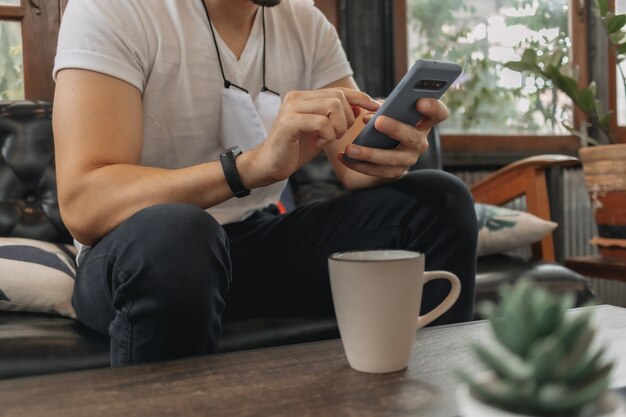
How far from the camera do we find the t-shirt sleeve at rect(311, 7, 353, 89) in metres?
1.35

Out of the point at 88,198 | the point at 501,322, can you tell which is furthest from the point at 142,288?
the point at 501,322

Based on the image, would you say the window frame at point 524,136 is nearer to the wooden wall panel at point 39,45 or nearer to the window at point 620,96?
the window at point 620,96

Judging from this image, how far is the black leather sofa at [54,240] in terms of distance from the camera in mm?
1003

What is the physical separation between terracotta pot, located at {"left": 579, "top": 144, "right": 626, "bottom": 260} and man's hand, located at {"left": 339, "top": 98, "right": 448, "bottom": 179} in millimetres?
877

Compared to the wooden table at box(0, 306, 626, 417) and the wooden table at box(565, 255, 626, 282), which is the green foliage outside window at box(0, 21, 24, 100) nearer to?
the wooden table at box(0, 306, 626, 417)

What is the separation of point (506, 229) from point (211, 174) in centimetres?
94

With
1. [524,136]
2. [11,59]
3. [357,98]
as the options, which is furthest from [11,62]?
[524,136]

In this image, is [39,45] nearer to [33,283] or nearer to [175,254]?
[33,283]

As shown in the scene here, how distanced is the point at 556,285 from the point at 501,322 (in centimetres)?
122

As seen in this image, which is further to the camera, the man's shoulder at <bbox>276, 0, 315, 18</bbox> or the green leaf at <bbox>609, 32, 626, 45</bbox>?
the green leaf at <bbox>609, 32, 626, 45</bbox>

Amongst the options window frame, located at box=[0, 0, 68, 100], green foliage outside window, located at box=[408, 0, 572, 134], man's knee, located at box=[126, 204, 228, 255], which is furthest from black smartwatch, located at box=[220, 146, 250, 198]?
green foliage outside window, located at box=[408, 0, 572, 134]

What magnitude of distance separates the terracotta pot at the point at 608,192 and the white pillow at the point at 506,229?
0.19m

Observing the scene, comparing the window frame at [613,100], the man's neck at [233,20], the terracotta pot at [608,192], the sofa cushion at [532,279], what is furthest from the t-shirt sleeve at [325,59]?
the window frame at [613,100]

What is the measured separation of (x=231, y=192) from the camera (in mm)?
941
